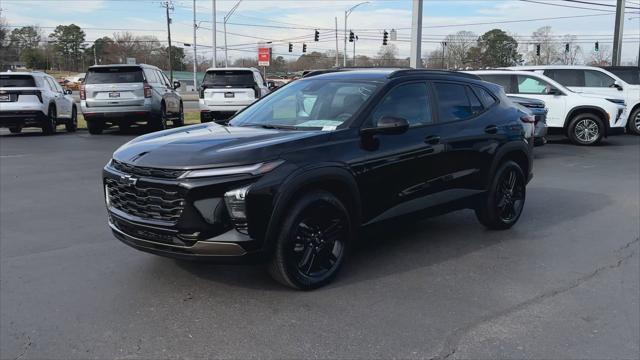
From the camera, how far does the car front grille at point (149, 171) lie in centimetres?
392

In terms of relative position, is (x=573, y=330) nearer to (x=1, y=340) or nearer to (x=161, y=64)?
(x=1, y=340)

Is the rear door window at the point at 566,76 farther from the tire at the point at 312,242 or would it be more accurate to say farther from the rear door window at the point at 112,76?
the tire at the point at 312,242

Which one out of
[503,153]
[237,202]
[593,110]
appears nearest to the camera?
[237,202]

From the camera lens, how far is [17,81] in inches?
639

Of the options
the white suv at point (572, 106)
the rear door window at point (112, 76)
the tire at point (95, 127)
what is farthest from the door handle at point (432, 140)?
the tire at point (95, 127)

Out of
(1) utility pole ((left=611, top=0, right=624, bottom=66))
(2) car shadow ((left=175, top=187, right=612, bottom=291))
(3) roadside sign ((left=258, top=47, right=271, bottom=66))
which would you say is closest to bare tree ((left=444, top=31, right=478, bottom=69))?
(3) roadside sign ((left=258, top=47, right=271, bottom=66))

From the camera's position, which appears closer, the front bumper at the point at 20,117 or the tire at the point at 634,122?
the front bumper at the point at 20,117

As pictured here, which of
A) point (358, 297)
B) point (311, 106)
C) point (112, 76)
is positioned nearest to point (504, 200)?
Answer: point (311, 106)

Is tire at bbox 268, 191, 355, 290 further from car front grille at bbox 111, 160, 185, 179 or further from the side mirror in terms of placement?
car front grille at bbox 111, 160, 185, 179

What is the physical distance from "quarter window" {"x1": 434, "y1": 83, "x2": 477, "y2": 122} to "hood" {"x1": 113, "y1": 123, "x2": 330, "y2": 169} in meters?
Answer: 1.63

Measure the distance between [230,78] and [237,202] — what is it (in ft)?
48.9

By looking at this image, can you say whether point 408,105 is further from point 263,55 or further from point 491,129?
point 263,55

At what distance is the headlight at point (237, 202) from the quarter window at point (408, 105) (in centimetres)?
147

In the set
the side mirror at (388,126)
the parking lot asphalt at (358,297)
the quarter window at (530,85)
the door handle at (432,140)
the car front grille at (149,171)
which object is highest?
the quarter window at (530,85)
